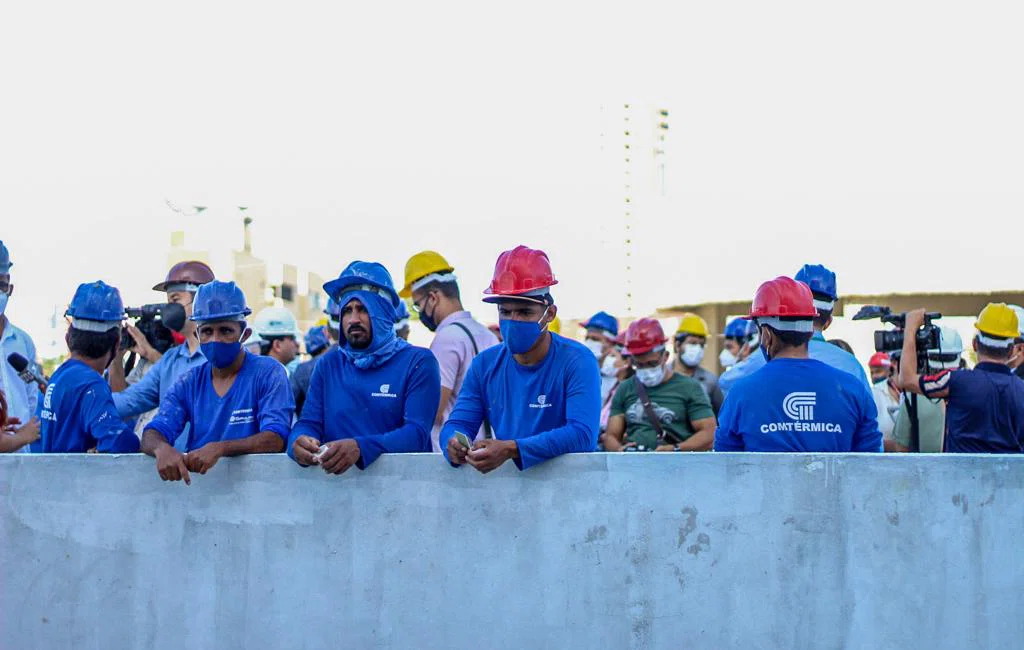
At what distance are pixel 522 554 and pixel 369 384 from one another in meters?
1.14

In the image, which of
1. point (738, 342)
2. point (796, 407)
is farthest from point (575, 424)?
point (738, 342)

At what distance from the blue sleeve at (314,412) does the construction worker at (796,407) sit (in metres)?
1.78

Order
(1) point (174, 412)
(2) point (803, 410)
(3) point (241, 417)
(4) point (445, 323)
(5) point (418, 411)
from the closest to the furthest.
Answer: (2) point (803, 410), (5) point (418, 411), (3) point (241, 417), (1) point (174, 412), (4) point (445, 323)

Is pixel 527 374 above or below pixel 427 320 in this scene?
below

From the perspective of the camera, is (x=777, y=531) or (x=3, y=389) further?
(x=3, y=389)

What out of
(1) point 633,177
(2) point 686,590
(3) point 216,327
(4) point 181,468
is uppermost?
(1) point 633,177

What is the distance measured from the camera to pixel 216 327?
5.90 metres

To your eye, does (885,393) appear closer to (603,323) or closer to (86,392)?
(603,323)

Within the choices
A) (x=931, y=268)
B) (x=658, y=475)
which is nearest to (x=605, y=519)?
(x=658, y=475)

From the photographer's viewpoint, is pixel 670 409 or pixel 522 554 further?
pixel 670 409

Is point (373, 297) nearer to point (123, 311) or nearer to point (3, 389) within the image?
point (123, 311)

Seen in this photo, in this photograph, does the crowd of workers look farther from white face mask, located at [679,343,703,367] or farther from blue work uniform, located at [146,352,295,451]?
white face mask, located at [679,343,703,367]

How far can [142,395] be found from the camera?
22.1ft

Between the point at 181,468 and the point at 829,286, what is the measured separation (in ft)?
11.9
